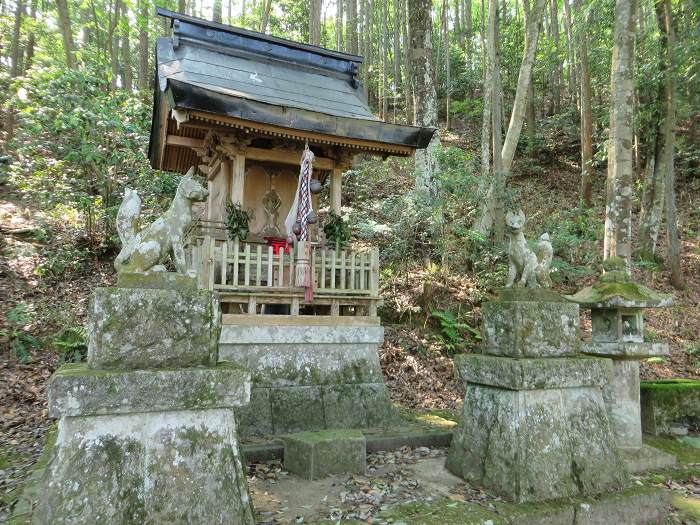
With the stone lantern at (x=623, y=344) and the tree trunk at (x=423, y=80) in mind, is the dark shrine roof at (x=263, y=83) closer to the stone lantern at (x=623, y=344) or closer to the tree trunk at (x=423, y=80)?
the tree trunk at (x=423, y=80)

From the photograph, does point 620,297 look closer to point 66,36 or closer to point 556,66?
point 66,36

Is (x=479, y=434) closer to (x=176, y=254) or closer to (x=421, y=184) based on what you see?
(x=176, y=254)

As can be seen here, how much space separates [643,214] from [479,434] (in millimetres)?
14625

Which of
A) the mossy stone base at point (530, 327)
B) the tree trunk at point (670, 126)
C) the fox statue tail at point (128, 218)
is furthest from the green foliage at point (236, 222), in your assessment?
the tree trunk at point (670, 126)

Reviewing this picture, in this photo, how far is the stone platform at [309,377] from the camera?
259 inches

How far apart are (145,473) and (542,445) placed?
324 cm

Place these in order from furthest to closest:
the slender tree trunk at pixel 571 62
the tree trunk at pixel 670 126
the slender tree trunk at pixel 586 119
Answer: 1. the slender tree trunk at pixel 571 62
2. the slender tree trunk at pixel 586 119
3. the tree trunk at pixel 670 126

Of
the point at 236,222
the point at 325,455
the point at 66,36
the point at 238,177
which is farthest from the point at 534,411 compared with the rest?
the point at 66,36

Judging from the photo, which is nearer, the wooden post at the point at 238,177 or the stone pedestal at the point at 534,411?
the stone pedestal at the point at 534,411

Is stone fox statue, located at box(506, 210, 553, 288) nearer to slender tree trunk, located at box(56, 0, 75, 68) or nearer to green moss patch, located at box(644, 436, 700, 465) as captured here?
green moss patch, located at box(644, 436, 700, 465)

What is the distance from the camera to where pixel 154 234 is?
11.5ft

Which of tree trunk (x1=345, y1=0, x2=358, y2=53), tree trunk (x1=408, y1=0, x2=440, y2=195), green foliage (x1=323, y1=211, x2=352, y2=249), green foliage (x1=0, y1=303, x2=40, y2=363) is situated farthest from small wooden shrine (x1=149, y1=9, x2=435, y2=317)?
tree trunk (x1=345, y1=0, x2=358, y2=53)

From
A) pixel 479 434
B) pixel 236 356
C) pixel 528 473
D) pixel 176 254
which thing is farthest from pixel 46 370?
pixel 528 473

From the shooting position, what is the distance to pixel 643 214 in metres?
15.9
